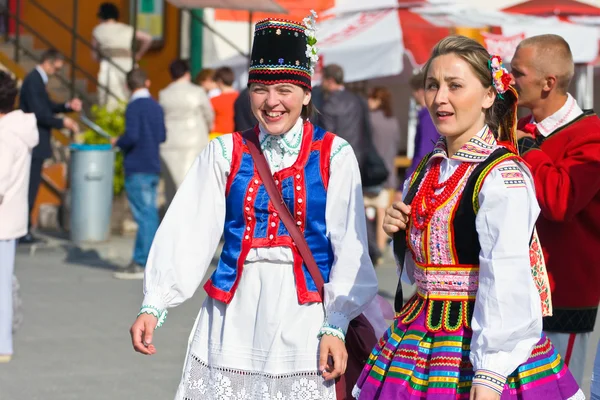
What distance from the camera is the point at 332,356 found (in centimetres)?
385

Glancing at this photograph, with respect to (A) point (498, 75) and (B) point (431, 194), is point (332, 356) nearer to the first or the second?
(B) point (431, 194)

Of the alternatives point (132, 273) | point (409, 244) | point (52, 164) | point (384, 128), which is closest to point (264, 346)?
point (409, 244)

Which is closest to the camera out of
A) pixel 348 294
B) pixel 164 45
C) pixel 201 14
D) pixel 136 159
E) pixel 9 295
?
pixel 348 294

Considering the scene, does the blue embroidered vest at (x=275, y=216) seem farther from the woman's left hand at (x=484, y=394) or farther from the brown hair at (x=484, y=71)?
the woman's left hand at (x=484, y=394)

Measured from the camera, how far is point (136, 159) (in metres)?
10.9

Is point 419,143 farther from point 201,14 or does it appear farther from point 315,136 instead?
point 201,14

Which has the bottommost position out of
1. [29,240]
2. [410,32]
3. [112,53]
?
[29,240]

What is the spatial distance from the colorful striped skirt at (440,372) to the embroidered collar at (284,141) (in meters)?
0.82

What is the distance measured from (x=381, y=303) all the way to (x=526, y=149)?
0.81 metres

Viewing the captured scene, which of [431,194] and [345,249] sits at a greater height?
[431,194]

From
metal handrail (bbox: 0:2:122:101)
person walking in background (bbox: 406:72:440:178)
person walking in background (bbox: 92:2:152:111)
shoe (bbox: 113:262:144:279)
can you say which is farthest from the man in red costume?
person walking in background (bbox: 92:2:152:111)

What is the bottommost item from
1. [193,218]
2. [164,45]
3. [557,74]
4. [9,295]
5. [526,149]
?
[9,295]

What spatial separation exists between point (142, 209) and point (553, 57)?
693cm

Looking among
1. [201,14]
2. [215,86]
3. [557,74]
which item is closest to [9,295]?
[557,74]
